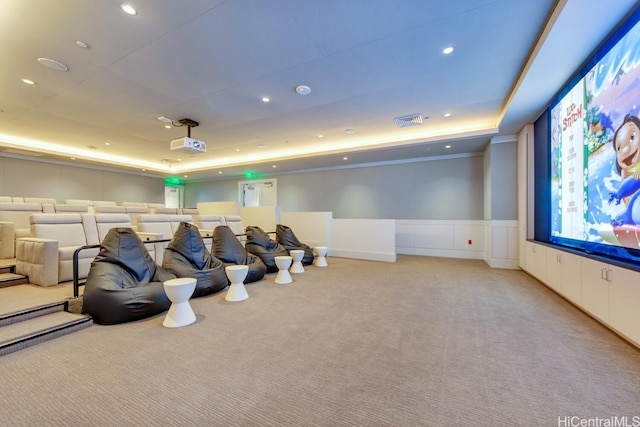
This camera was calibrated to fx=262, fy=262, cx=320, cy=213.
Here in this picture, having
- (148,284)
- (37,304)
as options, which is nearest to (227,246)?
(148,284)

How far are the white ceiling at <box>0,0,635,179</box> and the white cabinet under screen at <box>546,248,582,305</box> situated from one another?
239 cm

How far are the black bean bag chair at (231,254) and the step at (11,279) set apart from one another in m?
2.58

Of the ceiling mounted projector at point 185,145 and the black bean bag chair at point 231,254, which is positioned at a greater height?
the ceiling mounted projector at point 185,145

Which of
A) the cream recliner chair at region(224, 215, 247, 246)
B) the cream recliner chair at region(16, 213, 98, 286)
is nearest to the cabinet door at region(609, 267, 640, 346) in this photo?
the cream recliner chair at region(224, 215, 247, 246)

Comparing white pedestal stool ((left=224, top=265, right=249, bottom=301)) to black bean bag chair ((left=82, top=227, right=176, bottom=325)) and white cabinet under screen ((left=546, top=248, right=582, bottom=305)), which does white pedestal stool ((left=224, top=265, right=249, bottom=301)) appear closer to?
black bean bag chair ((left=82, top=227, right=176, bottom=325))

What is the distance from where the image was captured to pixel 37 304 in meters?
2.91

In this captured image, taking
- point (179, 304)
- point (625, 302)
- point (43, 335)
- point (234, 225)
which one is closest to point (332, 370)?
point (179, 304)

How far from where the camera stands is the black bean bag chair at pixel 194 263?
11.9ft

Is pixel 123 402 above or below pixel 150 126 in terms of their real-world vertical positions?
below

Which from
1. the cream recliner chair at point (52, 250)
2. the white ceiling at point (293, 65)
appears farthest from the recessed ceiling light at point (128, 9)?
the cream recliner chair at point (52, 250)

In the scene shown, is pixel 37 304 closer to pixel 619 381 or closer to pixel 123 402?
pixel 123 402

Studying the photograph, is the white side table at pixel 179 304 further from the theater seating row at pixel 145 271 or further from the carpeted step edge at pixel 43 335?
the carpeted step edge at pixel 43 335

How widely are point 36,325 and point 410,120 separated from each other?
618 centimetres

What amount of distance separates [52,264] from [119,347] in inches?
102
